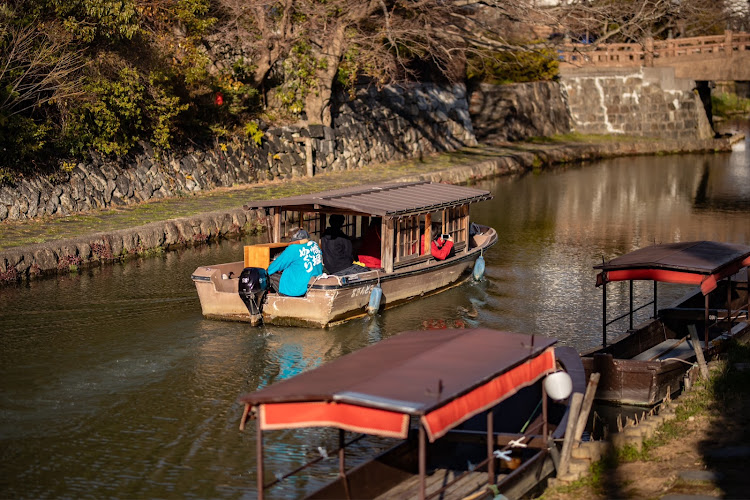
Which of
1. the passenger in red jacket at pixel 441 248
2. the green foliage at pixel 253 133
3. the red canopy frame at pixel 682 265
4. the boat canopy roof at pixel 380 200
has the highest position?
the green foliage at pixel 253 133

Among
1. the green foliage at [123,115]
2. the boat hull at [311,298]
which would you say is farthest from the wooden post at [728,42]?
the boat hull at [311,298]

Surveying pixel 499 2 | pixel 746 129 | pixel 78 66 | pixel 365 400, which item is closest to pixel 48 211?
pixel 78 66

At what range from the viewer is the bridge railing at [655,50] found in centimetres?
4609

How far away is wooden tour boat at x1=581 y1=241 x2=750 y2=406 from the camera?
13.4m

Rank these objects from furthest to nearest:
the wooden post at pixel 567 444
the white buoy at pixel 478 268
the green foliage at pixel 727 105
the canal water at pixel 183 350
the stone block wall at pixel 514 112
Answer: the green foliage at pixel 727 105 → the stone block wall at pixel 514 112 → the white buoy at pixel 478 268 → the canal water at pixel 183 350 → the wooden post at pixel 567 444

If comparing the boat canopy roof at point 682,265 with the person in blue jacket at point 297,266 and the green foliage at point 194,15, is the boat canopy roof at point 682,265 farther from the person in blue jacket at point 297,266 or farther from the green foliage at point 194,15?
the green foliage at point 194,15

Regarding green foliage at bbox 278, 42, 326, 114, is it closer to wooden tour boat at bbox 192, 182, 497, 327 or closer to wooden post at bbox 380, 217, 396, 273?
wooden tour boat at bbox 192, 182, 497, 327

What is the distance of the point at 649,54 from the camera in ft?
162

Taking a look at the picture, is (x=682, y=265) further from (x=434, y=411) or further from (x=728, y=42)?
(x=728, y=42)

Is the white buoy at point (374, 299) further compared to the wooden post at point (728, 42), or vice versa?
the wooden post at point (728, 42)

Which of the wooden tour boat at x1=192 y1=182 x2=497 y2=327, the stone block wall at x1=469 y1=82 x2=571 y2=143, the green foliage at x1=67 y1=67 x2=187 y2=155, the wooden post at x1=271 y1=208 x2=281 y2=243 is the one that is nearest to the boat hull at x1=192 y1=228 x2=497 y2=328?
the wooden tour boat at x1=192 y1=182 x2=497 y2=327

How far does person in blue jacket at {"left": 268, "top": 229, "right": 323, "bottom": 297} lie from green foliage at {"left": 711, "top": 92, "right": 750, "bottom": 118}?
183ft

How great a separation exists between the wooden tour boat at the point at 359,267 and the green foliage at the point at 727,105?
50.5m

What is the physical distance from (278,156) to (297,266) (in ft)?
53.9
